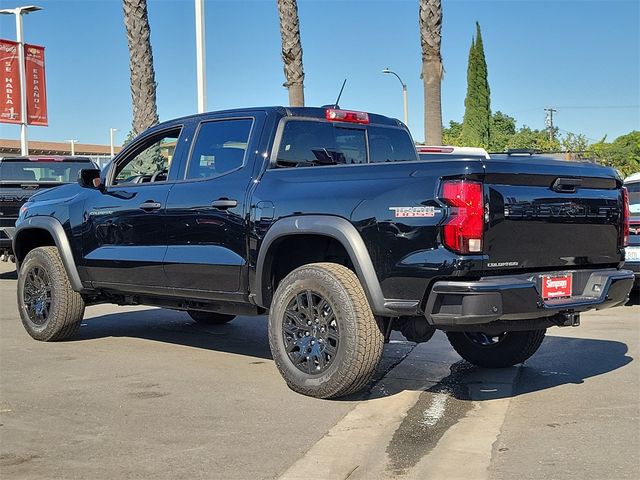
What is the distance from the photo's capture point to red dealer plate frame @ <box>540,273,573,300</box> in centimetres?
509

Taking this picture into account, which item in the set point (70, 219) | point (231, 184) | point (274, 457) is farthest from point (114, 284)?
point (274, 457)

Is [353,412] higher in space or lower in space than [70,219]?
lower

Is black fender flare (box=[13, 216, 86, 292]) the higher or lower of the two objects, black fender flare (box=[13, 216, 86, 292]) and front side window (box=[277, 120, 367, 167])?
the lower

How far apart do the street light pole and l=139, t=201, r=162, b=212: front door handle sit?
7.24 meters

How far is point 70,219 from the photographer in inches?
291

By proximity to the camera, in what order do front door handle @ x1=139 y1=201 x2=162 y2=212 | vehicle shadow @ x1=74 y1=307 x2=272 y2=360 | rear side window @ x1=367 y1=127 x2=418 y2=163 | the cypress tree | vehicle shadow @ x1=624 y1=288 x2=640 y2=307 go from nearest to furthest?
front door handle @ x1=139 y1=201 x2=162 y2=212, rear side window @ x1=367 y1=127 x2=418 y2=163, vehicle shadow @ x1=74 y1=307 x2=272 y2=360, vehicle shadow @ x1=624 y1=288 x2=640 y2=307, the cypress tree

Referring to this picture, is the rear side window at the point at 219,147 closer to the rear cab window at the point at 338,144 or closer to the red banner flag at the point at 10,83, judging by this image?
the rear cab window at the point at 338,144

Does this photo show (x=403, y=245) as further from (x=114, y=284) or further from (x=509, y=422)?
(x=114, y=284)

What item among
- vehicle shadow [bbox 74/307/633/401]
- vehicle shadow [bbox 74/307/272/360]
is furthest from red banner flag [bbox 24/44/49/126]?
vehicle shadow [bbox 74/307/633/401]

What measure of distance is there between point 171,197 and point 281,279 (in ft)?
3.79

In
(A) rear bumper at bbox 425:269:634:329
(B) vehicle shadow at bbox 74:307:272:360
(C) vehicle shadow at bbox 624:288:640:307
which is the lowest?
(C) vehicle shadow at bbox 624:288:640:307

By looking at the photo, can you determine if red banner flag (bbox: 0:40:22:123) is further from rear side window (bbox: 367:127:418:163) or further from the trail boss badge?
the trail boss badge

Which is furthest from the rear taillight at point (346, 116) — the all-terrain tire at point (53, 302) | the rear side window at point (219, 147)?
the all-terrain tire at point (53, 302)

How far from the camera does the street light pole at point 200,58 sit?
538 inches
